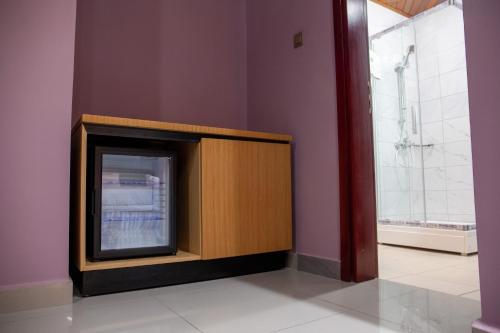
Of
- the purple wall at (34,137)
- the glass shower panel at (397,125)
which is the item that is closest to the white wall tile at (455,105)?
the glass shower panel at (397,125)

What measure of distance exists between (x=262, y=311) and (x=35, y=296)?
84 centimetres

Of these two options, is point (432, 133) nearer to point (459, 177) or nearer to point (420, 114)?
point (420, 114)

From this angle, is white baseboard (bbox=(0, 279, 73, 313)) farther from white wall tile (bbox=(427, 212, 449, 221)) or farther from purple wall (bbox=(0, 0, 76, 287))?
white wall tile (bbox=(427, 212, 449, 221))

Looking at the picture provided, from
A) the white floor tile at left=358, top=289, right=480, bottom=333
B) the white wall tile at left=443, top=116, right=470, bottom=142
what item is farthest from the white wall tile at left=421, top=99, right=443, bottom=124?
the white floor tile at left=358, top=289, right=480, bottom=333

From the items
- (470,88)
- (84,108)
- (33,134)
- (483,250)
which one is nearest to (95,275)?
(33,134)

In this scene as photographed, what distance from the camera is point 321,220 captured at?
189cm

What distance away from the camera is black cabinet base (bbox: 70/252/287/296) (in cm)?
148

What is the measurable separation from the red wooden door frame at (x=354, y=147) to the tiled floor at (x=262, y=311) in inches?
6.0

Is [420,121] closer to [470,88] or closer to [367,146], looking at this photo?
[367,146]

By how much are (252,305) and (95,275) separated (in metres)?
0.66

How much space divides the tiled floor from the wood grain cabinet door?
22 centimetres

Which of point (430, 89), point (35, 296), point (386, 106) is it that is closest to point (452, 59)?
point (430, 89)

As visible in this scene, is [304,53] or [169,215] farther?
[304,53]

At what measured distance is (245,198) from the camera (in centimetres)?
180
